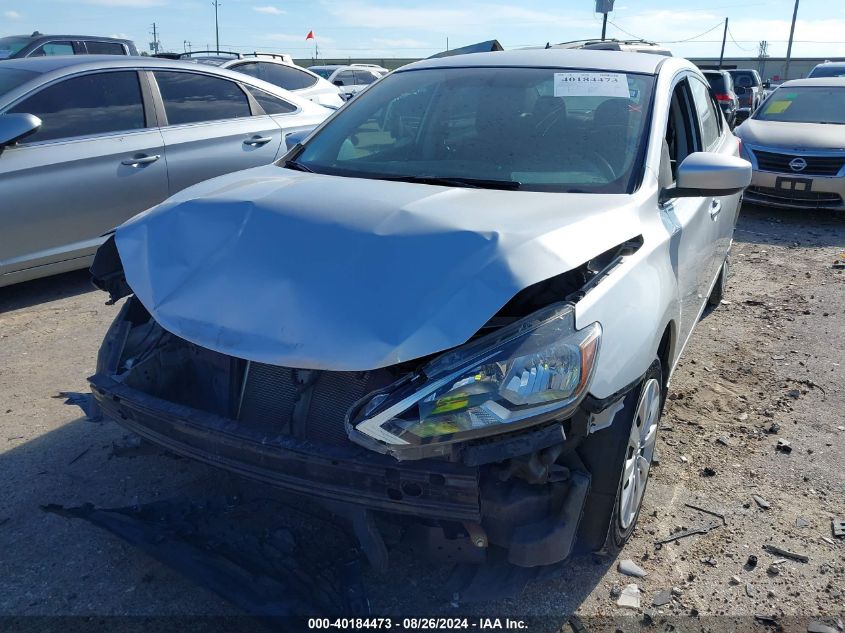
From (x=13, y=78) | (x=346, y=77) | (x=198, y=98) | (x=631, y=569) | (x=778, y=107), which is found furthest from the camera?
(x=346, y=77)

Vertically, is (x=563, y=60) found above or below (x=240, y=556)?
above

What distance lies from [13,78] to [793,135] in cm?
843

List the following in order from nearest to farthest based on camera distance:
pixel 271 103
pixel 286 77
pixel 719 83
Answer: pixel 271 103, pixel 286 77, pixel 719 83

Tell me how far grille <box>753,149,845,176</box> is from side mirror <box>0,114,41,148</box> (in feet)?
25.8

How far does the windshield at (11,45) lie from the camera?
12.6 metres

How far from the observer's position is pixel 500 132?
11.1 feet

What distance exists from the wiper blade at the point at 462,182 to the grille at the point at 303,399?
3.22 ft

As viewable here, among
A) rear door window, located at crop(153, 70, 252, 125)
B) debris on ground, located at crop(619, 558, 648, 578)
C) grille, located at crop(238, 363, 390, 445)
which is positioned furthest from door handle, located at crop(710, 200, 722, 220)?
rear door window, located at crop(153, 70, 252, 125)

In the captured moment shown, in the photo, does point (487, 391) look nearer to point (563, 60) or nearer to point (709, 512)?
point (709, 512)

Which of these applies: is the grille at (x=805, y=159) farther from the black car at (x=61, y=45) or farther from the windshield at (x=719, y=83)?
the black car at (x=61, y=45)

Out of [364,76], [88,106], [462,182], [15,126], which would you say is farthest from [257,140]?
[364,76]

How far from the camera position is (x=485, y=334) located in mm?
2355

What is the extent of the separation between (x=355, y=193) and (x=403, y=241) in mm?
538

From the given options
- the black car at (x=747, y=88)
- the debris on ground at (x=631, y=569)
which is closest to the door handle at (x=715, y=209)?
the debris on ground at (x=631, y=569)
